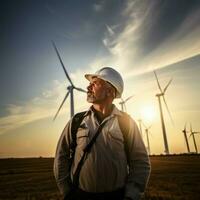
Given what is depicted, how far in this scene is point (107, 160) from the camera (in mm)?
A: 3293

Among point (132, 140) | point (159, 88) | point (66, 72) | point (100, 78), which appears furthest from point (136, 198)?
point (159, 88)

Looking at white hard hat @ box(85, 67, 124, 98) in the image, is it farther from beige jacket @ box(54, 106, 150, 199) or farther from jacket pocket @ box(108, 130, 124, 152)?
jacket pocket @ box(108, 130, 124, 152)

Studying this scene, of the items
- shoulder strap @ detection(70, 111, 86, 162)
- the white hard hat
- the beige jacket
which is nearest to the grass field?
the white hard hat

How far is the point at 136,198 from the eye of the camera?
3336mm

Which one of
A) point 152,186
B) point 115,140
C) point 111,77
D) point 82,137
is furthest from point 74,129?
point 152,186

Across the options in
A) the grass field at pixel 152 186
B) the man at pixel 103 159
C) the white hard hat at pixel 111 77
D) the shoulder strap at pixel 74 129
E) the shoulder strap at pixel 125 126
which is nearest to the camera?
the man at pixel 103 159

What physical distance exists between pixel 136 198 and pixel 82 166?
0.80 meters

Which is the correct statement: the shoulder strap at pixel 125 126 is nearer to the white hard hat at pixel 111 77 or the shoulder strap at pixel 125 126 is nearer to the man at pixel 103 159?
the man at pixel 103 159

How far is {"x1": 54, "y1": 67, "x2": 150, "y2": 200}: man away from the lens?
10.7ft

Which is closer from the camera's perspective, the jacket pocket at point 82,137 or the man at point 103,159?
the man at point 103,159

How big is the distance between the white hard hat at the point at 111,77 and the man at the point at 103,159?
9.0 inches

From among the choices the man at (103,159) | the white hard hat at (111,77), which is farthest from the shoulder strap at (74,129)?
the white hard hat at (111,77)

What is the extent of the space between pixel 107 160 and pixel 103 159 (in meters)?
0.05

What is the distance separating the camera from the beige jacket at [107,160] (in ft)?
10.7
